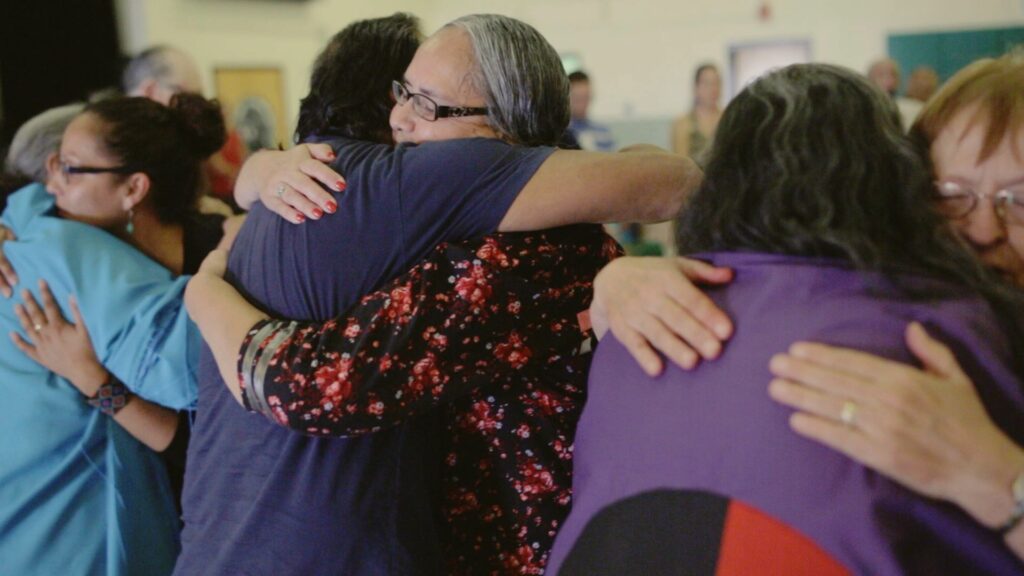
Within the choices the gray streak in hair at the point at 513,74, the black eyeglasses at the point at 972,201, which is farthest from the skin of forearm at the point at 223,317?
the black eyeglasses at the point at 972,201

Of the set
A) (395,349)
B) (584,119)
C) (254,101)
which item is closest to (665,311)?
(395,349)

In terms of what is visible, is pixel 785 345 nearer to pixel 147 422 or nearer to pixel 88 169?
pixel 147 422

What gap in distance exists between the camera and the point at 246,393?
1.21 metres

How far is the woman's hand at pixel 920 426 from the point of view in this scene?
2.49 ft

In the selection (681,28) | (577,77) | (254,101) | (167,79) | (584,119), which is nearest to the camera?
(167,79)

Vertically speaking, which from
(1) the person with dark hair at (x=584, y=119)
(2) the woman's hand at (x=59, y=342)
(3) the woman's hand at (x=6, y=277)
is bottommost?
(1) the person with dark hair at (x=584, y=119)

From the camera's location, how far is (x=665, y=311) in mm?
949

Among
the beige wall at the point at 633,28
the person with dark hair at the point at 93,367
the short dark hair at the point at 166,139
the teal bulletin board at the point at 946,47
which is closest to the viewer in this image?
the person with dark hair at the point at 93,367

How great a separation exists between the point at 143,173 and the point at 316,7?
7.04m

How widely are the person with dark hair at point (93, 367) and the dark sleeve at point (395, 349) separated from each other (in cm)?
53

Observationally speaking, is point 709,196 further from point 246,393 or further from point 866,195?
point 246,393

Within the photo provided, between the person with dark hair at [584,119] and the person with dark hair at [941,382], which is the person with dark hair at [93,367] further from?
the person with dark hair at [584,119]

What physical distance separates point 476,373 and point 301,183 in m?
0.36

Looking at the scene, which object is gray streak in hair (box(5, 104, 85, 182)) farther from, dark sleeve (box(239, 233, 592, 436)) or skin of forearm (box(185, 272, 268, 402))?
dark sleeve (box(239, 233, 592, 436))
